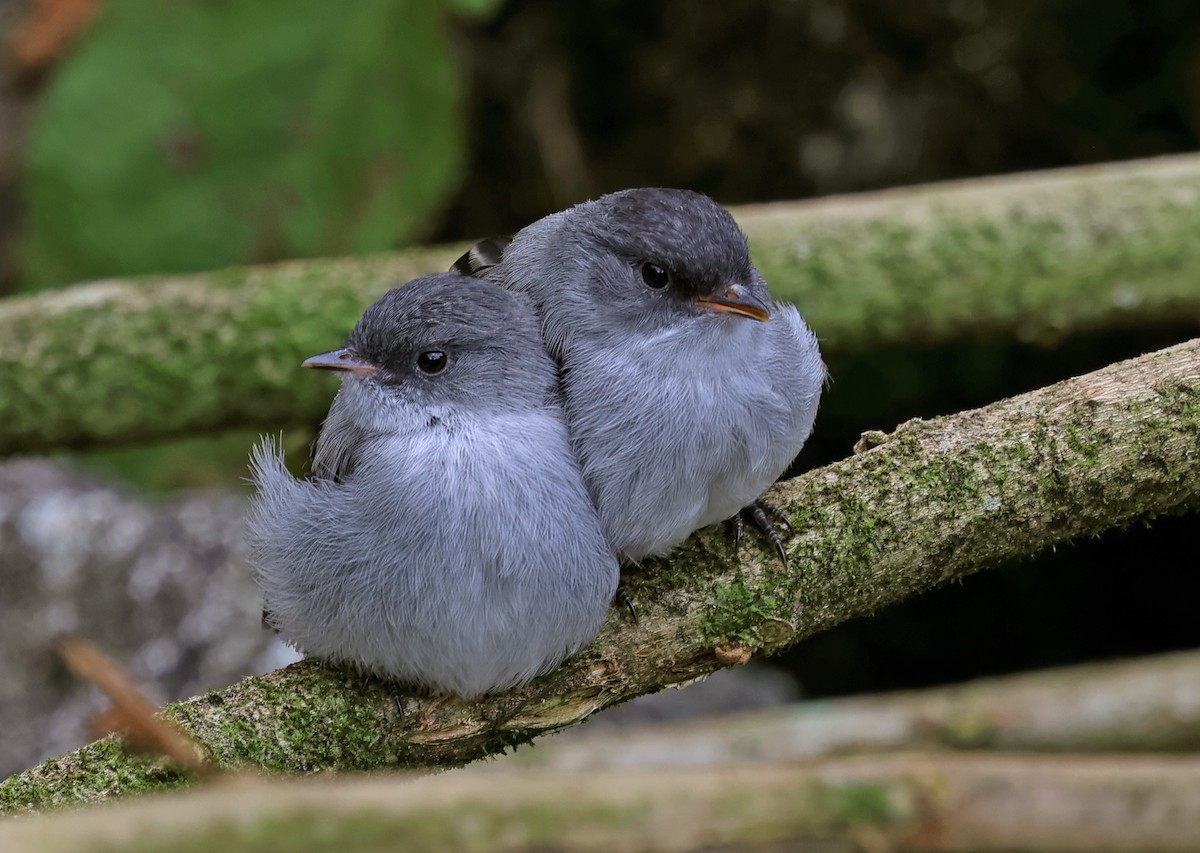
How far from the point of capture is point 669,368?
2537 mm

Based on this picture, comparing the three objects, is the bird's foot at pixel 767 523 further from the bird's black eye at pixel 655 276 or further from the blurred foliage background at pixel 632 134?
the blurred foliage background at pixel 632 134

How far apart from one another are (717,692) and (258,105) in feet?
9.33

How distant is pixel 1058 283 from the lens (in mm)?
4309

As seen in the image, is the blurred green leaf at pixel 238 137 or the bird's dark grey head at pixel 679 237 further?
the blurred green leaf at pixel 238 137

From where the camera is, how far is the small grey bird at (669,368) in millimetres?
2459

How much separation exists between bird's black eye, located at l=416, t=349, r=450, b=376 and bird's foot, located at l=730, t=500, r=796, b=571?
663mm

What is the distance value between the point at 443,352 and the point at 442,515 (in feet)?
1.13

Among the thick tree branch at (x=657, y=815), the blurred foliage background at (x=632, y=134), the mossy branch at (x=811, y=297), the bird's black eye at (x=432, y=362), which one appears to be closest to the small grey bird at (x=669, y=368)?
the bird's black eye at (x=432, y=362)

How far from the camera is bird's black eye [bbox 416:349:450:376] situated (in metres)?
2.51

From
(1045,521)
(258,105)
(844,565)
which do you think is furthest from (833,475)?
(258,105)

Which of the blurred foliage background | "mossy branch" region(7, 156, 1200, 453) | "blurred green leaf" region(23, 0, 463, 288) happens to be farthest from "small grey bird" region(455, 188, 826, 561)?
"blurred green leaf" region(23, 0, 463, 288)

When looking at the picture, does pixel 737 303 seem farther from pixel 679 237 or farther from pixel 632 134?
pixel 632 134

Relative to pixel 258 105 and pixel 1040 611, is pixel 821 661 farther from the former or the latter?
pixel 258 105

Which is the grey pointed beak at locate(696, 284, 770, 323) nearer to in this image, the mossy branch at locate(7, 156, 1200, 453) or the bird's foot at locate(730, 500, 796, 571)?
the bird's foot at locate(730, 500, 796, 571)
